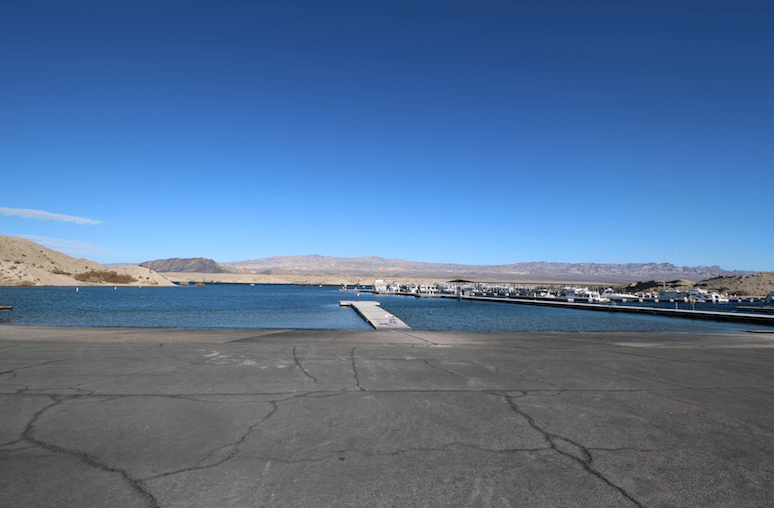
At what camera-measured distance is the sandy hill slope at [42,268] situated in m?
122

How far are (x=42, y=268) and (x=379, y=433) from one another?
177m

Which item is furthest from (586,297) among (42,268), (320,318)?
(42,268)

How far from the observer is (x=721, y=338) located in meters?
17.8

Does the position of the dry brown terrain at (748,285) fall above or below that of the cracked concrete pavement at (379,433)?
above

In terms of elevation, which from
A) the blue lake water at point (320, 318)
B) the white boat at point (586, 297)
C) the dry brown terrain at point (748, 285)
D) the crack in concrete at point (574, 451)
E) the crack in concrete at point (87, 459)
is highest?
the dry brown terrain at point (748, 285)

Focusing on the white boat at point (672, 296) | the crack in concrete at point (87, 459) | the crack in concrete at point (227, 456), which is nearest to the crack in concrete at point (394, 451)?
the crack in concrete at point (227, 456)

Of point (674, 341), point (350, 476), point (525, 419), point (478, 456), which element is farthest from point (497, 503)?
point (674, 341)

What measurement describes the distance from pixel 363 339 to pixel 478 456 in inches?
463

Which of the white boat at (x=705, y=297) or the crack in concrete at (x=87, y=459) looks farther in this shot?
the white boat at (x=705, y=297)

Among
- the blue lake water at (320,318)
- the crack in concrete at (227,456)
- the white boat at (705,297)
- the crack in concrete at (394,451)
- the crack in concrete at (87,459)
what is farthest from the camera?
the white boat at (705,297)

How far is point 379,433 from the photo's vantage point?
16.9ft

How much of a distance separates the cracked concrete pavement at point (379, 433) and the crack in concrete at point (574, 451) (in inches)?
0.9

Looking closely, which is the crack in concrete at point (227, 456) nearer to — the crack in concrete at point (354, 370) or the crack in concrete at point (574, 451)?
the crack in concrete at point (354, 370)

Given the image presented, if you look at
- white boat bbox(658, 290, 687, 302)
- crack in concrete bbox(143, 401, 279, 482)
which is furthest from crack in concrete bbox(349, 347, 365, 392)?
white boat bbox(658, 290, 687, 302)
